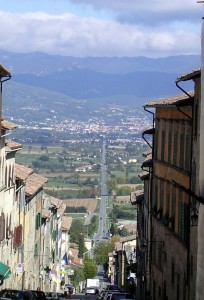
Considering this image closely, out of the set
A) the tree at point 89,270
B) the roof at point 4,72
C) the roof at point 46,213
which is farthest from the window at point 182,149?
the tree at point 89,270

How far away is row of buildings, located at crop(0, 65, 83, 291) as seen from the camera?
170 ft

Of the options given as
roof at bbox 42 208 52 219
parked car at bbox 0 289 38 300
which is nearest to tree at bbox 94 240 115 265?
roof at bbox 42 208 52 219

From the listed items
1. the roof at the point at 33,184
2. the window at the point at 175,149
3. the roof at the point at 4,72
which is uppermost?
the roof at the point at 4,72

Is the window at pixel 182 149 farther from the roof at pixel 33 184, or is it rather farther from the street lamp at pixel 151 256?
the roof at pixel 33 184

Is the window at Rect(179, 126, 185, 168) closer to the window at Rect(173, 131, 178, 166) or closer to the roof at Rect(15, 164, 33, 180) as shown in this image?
the window at Rect(173, 131, 178, 166)

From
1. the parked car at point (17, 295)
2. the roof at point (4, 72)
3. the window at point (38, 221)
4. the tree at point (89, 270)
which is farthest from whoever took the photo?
the tree at point (89, 270)

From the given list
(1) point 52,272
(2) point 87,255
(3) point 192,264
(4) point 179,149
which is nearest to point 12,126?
(4) point 179,149

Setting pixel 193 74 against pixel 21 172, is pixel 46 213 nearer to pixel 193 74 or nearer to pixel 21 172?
pixel 21 172

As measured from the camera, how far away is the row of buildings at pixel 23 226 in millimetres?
51738

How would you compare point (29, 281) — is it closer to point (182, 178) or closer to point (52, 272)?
point (52, 272)

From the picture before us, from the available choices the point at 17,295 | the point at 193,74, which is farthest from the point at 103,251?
the point at 193,74

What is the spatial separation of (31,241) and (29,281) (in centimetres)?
310

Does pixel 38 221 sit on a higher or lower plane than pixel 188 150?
lower

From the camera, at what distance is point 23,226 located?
63.6 metres
